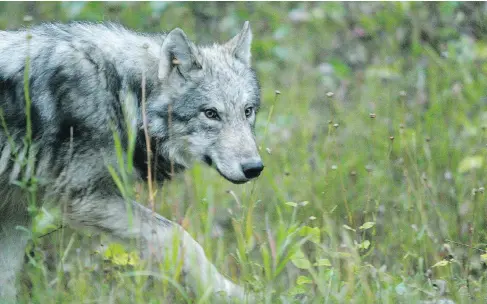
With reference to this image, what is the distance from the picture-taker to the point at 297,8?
29.1 ft

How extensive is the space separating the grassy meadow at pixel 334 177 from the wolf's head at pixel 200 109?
7.0 inches

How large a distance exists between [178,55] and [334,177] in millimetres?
1129

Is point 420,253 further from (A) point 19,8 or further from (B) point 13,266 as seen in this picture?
(A) point 19,8

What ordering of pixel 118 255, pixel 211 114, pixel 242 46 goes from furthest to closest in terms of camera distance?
pixel 242 46
pixel 211 114
pixel 118 255

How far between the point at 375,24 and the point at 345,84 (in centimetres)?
91

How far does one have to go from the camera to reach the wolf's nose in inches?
160

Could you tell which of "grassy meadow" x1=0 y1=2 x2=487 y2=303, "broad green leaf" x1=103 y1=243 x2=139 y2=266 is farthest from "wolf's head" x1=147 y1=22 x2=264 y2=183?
"broad green leaf" x1=103 y1=243 x2=139 y2=266

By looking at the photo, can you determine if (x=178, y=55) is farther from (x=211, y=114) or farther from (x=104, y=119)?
(x=104, y=119)

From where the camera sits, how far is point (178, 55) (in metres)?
4.38

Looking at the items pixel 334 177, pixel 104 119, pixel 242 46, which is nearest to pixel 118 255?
pixel 104 119

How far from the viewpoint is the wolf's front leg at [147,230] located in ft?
11.8

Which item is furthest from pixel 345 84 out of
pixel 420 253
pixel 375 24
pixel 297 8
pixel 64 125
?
pixel 64 125

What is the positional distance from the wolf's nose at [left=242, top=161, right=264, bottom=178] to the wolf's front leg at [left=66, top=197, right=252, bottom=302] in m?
0.47

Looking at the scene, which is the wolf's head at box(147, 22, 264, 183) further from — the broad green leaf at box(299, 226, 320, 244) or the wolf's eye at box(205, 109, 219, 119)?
the broad green leaf at box(299, 226, 320, 244)
